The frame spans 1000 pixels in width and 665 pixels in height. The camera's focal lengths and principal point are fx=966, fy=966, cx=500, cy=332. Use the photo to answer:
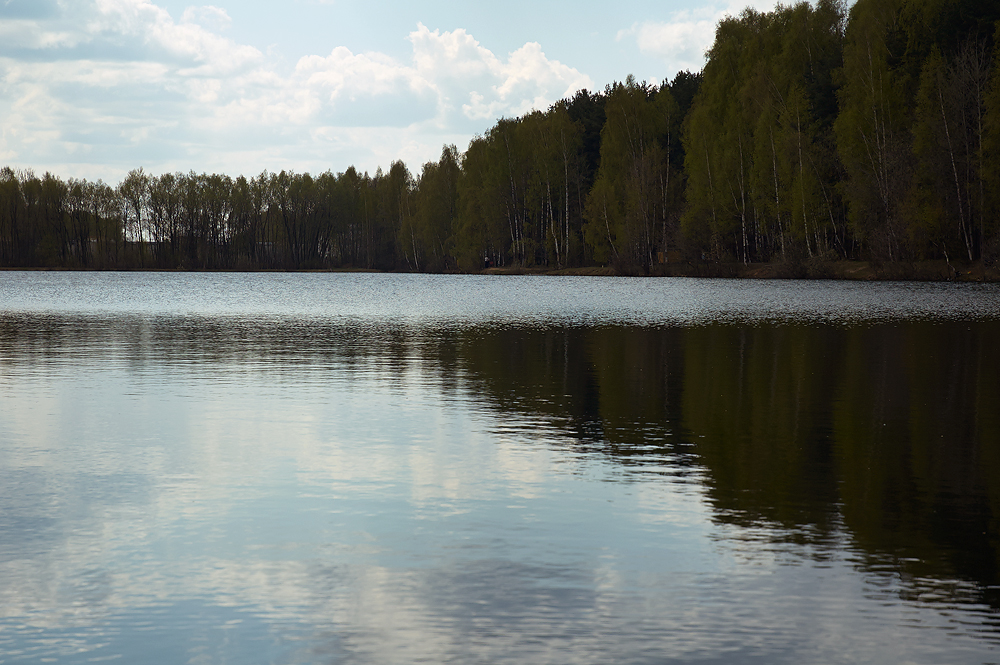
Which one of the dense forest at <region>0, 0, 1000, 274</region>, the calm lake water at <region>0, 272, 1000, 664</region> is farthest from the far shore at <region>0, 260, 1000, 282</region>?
the calm lake water at <region>0, 272, 1000, 664</region>

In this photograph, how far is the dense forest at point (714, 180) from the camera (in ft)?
203

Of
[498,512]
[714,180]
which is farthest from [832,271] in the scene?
[498,512]

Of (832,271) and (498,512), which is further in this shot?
(832,271)

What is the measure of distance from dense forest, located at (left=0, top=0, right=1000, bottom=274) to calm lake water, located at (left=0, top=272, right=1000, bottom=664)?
48.2m

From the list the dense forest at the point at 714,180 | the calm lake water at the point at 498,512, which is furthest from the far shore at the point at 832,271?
the calm lake water at the point at 498,512

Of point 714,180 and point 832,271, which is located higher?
point 714,180

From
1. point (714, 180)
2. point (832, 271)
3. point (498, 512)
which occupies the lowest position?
point (498, 512)

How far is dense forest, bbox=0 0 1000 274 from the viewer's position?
6181 cm

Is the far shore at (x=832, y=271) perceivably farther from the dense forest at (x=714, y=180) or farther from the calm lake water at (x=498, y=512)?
the calm lake water at (x=498, y=512)

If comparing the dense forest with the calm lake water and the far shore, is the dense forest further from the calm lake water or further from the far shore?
the calm lake water

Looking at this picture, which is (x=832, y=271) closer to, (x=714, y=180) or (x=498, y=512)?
(x=714, y=180)

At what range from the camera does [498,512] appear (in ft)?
26.6

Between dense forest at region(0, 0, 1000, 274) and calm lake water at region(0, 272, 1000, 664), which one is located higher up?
dense forest at region(0, 0, 1000, 274)

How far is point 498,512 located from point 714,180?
77523 mm
